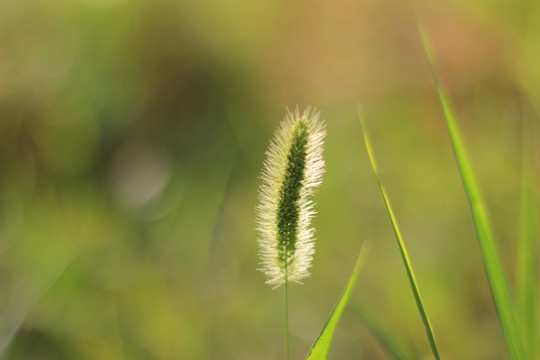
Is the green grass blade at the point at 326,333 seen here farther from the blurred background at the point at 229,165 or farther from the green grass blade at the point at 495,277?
the blurred background at the point at 229,165

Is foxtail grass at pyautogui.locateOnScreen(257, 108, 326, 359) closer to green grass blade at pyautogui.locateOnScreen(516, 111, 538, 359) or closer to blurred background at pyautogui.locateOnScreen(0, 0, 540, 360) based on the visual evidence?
green grass blade at pyautogui.locateOnScreen(516, 111, 538, 359)

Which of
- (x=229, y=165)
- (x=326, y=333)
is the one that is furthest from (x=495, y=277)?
(x=229, y=165)

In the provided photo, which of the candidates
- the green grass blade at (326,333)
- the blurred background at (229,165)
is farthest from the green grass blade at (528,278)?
the blurred background at (229,165)

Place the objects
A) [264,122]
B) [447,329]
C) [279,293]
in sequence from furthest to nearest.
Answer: [264,122] → [279,293] → [447,329]

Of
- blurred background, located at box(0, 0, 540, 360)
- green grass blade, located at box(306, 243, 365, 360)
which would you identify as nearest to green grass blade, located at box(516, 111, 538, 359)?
green grass blade, located at box(306, 243, 365, 360)

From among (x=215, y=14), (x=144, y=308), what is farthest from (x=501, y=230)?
(x=215, y=14)

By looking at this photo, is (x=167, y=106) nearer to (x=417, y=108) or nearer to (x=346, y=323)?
(x=417, y=108)
